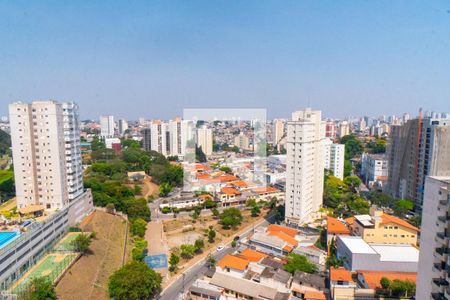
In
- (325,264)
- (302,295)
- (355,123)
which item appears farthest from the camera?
(355,123)

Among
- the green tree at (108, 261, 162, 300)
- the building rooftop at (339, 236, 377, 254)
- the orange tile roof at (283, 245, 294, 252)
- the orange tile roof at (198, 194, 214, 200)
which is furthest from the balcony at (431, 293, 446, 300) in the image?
the orange tile roof at (198, 194, 214, 200)

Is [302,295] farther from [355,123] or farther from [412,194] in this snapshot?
[355,123]

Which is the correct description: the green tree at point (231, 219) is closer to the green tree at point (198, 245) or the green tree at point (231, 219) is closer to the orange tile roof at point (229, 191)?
the green tree at point (198, 245)

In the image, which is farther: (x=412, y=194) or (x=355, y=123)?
(x=355, y=123)

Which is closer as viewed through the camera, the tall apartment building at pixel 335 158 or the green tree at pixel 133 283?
the green tree at pixel 133 283

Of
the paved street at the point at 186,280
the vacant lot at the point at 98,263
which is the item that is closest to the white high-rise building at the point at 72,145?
the vacant lot at the point at 98,263

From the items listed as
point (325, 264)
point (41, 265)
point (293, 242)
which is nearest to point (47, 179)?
point (41, 265)

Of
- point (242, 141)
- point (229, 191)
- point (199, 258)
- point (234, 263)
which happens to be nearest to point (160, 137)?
point (242, 141)
